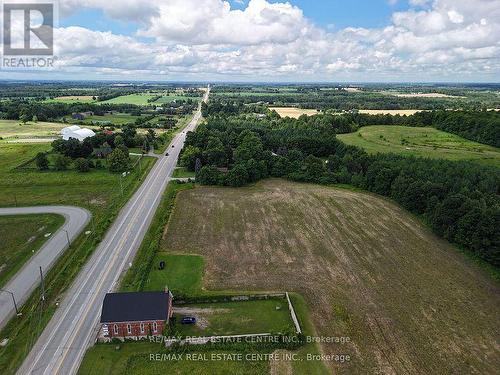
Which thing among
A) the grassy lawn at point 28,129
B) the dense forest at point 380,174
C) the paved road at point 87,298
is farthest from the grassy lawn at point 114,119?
the paved road at point 87,298

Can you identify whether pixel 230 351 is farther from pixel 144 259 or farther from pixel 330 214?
pixel 330 214

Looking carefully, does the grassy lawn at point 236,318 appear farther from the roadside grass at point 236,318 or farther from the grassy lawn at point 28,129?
the grassy lawn at point 28,129

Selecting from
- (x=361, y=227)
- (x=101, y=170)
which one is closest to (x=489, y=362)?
(x=361, y=227)

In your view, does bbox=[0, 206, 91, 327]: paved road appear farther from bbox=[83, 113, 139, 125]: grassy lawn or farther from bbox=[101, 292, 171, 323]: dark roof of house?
bbox=[83, 113, 139, 125]: grassy lawn

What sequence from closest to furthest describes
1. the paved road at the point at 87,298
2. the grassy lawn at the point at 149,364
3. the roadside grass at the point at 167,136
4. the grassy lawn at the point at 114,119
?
the grassy lawn at the point at 149,364 < the paved road at the point at 87,298 < the roadside grass at the point at 167,136 < the grassy lawn at the point at 114,119

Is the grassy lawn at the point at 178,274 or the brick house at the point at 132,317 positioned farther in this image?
the grassy lawn at the point at 178,274
